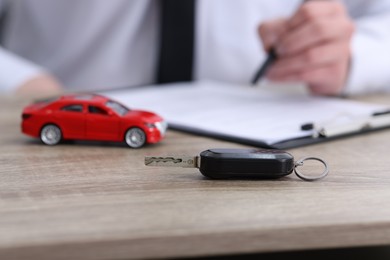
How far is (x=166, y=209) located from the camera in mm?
483

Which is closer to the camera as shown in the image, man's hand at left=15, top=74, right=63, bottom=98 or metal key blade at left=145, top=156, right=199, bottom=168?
metal key blade at left=145, top=156, right=199, bottom=168

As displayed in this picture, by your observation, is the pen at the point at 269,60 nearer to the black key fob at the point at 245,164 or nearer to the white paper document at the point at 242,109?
the white paper document at the point at 242,109

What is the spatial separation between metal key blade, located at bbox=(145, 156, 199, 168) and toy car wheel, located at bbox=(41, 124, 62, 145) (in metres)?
0.15

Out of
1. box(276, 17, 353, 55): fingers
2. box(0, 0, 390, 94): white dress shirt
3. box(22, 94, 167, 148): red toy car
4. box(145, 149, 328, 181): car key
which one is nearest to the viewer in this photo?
box(145, 149, 328, 181): car key

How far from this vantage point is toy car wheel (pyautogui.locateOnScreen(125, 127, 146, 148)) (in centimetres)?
67

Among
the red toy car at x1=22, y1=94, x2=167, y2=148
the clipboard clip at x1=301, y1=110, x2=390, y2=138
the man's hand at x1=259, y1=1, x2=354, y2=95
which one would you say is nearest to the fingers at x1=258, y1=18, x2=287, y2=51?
the man's hand at x1=259, y1=1, x2=354, y2=95

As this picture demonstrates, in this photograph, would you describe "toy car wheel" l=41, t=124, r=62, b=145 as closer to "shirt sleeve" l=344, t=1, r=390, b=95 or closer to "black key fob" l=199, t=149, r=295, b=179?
"black key fob" l=199, t=149, r=295, b=179

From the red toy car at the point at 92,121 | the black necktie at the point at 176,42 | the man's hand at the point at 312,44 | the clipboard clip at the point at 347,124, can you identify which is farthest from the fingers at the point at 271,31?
the red toy car at the point at 92,121

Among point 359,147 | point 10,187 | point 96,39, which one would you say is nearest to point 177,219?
point 10,187

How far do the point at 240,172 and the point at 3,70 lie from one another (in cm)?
84

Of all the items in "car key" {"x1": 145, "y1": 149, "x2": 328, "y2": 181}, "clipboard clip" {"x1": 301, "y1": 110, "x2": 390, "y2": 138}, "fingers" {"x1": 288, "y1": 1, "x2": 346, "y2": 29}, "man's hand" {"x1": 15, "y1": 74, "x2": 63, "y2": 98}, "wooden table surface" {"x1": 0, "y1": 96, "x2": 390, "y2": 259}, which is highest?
"fingers" {"x1": 288, "y1": 1, "x2": 346, "y2": 29}

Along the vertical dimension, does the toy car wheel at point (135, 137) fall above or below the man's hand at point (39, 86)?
below

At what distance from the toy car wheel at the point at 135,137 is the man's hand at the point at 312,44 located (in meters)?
0.47

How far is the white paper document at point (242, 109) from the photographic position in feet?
2.48
